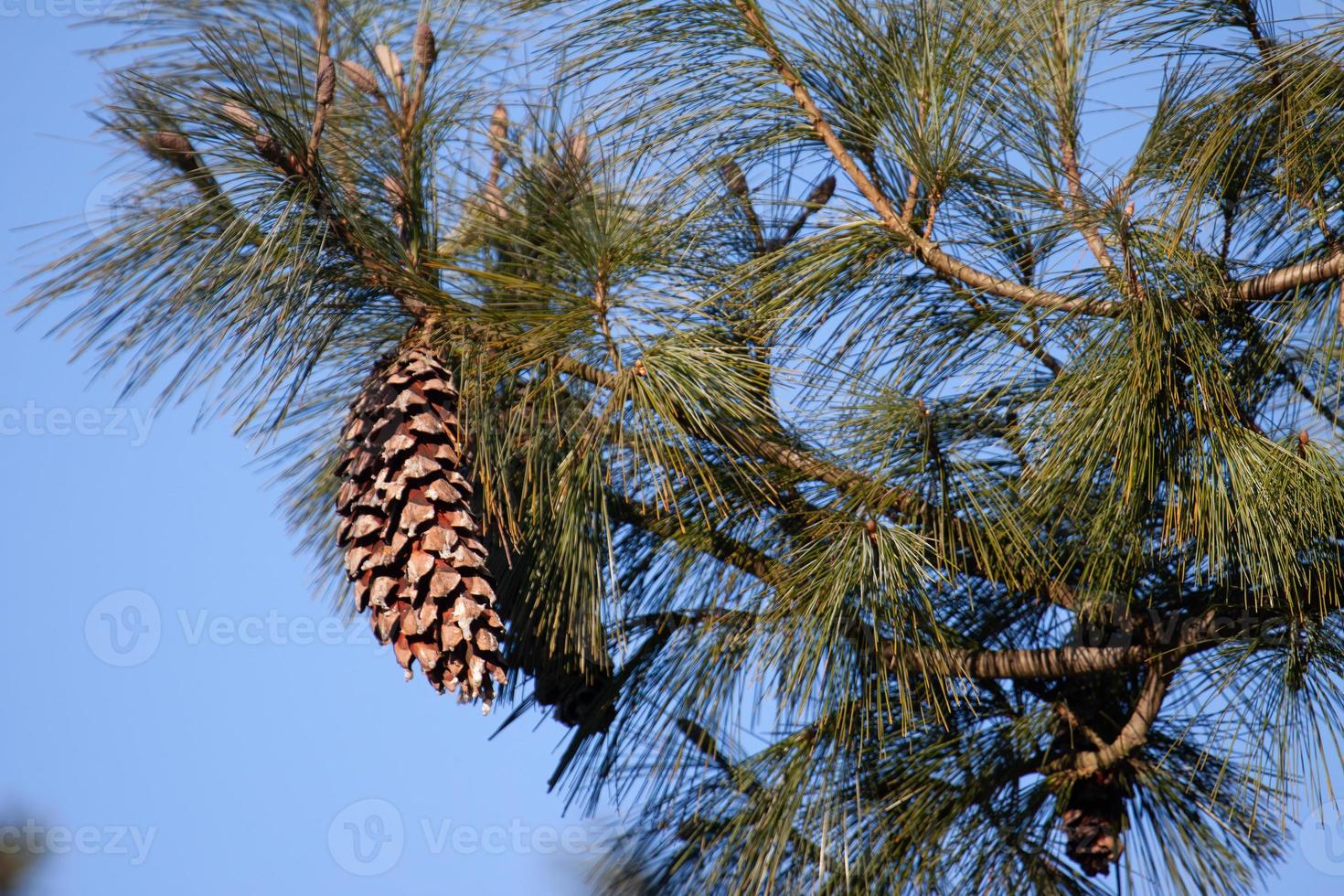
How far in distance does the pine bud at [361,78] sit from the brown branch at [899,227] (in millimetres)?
468

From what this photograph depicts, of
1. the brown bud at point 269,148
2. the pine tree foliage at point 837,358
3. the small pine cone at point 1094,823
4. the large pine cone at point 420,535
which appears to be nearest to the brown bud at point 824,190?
the pine tree foliage at point 837,358

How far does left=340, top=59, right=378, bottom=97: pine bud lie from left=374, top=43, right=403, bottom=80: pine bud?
0.02m

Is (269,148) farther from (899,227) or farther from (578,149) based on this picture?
(899,227)

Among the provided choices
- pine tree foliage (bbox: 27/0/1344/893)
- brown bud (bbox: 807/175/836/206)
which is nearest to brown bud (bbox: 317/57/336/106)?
pine tree foliage (bbox: 27/0/1344/893)

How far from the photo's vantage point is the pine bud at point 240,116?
1.37 meters

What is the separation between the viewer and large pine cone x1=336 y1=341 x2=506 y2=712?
1366mm

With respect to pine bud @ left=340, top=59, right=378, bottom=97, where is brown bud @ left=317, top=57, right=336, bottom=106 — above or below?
below

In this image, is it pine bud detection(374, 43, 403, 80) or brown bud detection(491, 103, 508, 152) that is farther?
brown bud detection(491, 103, 508, 152)

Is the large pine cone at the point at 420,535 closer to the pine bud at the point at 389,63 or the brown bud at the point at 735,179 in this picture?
the pine bud at the point at 389,63

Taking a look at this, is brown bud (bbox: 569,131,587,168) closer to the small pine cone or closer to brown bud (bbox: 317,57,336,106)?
brown bud (bbox: 317,57,336,106)

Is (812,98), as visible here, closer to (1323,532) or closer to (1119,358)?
(1119,358)

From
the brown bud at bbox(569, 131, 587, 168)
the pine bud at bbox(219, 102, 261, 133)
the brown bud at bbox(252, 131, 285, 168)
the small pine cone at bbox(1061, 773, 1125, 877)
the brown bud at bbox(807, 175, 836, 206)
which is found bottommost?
the small pine cone at bbox(1061, 773, 1125, 877)

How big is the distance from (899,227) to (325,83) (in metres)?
0.68

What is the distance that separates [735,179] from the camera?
1.80 m
